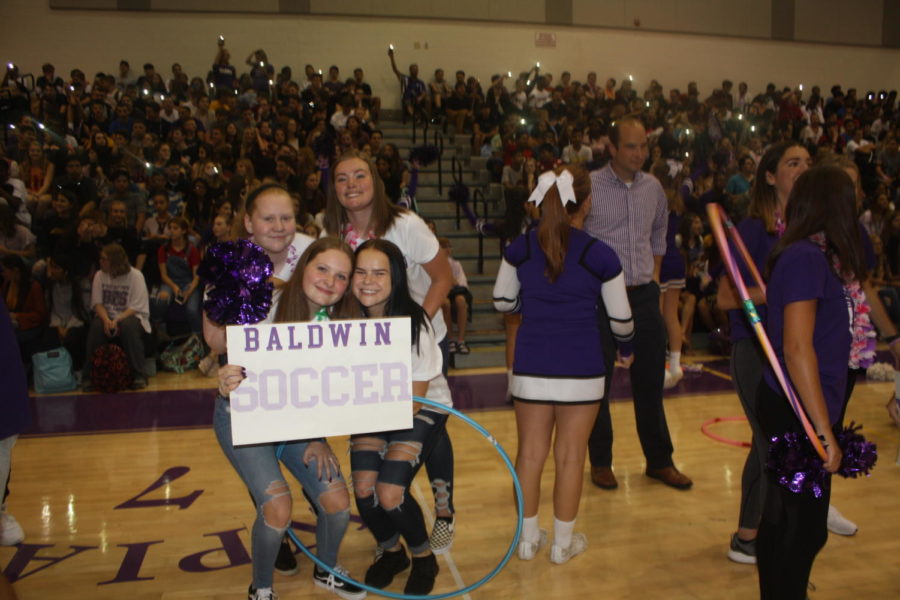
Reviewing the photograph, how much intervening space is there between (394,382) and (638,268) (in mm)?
1931

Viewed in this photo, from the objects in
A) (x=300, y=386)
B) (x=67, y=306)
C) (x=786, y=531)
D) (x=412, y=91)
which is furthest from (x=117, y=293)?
(x=412, y=91)

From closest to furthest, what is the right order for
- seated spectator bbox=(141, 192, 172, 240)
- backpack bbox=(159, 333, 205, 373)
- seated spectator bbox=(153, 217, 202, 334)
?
backpack bbox=(159, 333, 205, 373)
seated spectator bbox=(153, 217, 202, 334)
seated spectator bbox=(141, 192, 172, 240)

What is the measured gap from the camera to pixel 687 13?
1881cm

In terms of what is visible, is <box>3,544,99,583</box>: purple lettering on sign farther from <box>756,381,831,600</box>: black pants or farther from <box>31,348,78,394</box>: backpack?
<box>31,348,78,394</box>: backpack

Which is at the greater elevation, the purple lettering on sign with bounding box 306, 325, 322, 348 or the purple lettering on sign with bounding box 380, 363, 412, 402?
the purple lettering on sign with bounding box 306, 325, 322, 348

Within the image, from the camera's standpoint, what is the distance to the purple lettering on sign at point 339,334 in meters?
2.61

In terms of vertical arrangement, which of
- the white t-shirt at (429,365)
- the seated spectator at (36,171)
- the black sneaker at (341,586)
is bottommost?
the black sneaker at (341,586)

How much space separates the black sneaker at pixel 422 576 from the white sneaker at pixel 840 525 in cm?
203

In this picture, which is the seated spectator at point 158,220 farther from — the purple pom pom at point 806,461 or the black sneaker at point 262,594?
the purple pom pom at point 806,461

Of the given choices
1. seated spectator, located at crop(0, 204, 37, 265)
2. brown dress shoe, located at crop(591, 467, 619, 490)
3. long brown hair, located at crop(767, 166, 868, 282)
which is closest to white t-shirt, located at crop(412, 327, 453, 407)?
long brown hair, located at crop(767, 166, 868, 282)

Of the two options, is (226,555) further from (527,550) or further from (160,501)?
(527,550)

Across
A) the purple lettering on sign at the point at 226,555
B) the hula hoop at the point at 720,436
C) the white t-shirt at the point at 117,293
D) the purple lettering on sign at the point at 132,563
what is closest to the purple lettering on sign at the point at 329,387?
the purple lettering on sign at the point at 226,555

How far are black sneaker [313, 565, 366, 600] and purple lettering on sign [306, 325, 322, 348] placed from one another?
1092mm

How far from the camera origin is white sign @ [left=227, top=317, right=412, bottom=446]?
8.33 feet
